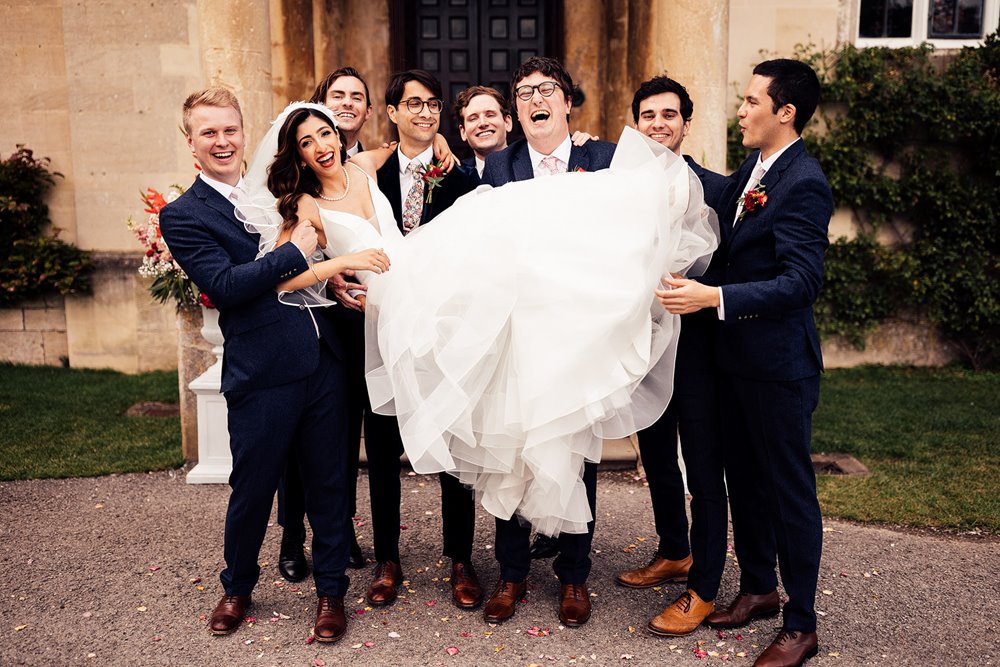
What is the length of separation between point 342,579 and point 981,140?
854 cm

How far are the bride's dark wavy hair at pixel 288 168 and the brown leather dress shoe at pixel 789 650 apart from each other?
2754 millimetres

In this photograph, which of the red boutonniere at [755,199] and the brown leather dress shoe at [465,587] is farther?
the brown leather dress shoe at [465,587]

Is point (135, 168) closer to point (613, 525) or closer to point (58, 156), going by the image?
point (58, 156)

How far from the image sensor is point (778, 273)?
11.4 feet

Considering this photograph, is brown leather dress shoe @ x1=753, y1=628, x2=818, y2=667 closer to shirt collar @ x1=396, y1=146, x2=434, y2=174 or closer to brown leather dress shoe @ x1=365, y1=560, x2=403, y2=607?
brown leather dress shoe @ x1=365, y1=560, x2=403, y2=607

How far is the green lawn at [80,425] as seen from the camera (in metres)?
6.12

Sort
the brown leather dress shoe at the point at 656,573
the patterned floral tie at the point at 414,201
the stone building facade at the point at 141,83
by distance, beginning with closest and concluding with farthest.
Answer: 1. the patterned floral tie at the point at 414,201
2. the brown leather dress shoe at the point at 656,573
3. the stone building facade at the point at 141,83

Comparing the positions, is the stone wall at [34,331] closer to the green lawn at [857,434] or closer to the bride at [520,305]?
the green lawn at [857,434]

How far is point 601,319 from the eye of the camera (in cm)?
329

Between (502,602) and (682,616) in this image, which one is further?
(502,602)

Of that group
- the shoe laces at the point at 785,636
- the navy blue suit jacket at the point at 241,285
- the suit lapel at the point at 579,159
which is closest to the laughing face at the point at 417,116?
the suit lapel at the point at 579,159

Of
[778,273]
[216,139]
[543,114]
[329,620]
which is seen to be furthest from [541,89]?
[329,620]

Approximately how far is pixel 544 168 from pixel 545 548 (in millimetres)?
2099

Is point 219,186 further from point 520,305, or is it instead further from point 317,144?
point 520,305
